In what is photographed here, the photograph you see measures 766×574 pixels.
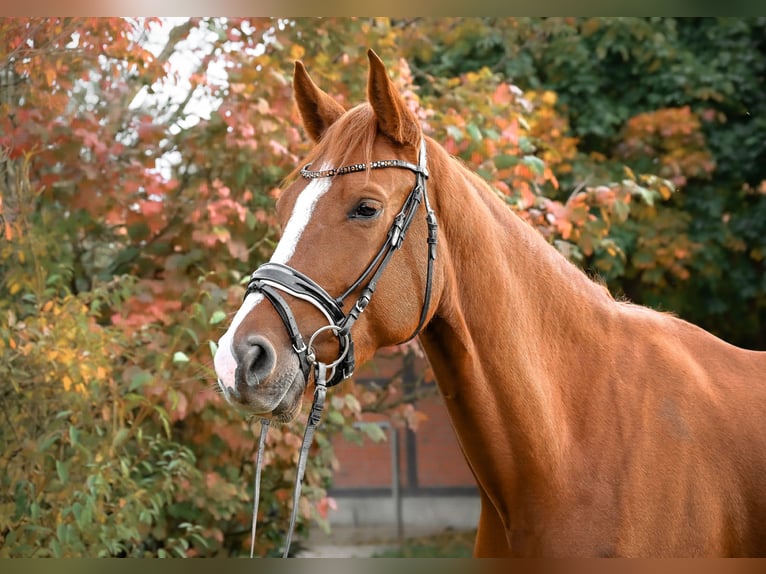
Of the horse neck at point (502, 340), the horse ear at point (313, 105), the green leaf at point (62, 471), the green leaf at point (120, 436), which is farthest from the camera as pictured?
the green leaf at point (120, 436)

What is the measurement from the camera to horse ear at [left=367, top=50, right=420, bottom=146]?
2342mm

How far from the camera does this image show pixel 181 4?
2.88m

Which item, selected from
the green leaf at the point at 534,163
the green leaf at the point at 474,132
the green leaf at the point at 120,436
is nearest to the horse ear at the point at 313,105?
the green leaf at the point at 120,436

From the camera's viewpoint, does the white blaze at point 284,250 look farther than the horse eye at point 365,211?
No

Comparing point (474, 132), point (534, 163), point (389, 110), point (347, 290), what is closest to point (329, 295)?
point (347, 290)

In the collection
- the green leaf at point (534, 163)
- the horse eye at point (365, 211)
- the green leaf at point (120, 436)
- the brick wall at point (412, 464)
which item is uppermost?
the green leaf at point (534, 163)

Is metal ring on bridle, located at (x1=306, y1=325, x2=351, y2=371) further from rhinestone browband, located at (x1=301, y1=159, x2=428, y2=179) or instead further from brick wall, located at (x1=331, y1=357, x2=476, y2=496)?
brick wall, located at (x1=331, y1=357, x2=476, y2=496)

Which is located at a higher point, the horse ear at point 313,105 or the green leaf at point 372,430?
the horse ear at point 313,105

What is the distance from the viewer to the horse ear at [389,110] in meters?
2.34

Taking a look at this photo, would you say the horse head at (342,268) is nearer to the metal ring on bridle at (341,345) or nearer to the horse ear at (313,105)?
the metal ring on bridle at (341,345)

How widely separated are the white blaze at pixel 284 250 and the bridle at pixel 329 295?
0.03 metres

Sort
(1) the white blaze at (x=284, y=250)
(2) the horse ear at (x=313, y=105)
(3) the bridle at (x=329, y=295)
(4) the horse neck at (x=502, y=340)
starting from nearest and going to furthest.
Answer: (1) the white blaze at (x=284, y=250)
(3) the bridle at (x=329, y=295)
(4) the horse neck at (x=502, y=340)
(2) the horse ear at (x=313, y=105)

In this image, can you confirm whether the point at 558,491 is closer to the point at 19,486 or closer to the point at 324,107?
the point at 324,107

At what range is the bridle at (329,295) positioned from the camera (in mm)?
2193
